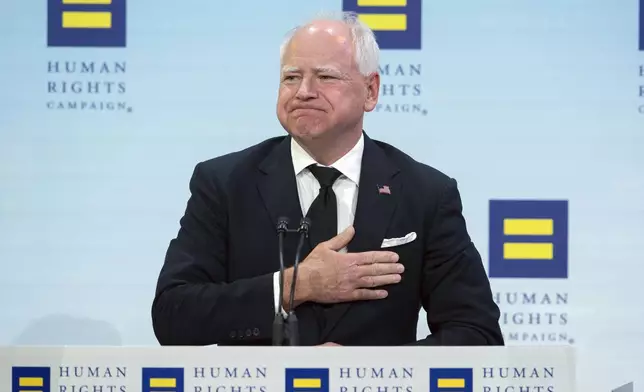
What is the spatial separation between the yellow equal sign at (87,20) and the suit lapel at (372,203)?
4.91 feet

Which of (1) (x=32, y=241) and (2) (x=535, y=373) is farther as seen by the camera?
(1) (x=32, y=241)

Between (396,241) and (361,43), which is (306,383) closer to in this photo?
(396,241)

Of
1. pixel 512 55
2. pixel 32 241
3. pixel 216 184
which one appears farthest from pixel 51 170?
pixel 512 55

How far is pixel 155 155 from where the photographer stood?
3725mm

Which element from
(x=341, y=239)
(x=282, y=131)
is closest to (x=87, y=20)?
(x=282, y=131)

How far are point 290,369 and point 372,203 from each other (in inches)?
33.6

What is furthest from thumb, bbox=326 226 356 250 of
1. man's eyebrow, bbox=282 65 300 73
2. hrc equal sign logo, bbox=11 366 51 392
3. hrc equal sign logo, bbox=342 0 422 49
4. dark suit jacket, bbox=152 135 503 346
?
hrc equal sign logo, bbox=342 0 422 49

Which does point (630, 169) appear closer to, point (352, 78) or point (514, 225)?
point (514, 225)

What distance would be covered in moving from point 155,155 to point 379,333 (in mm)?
1557

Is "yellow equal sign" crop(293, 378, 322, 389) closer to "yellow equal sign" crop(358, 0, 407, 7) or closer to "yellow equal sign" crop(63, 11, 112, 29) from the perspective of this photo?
"yellow equal sign" crop(358, 0, 407, 7)

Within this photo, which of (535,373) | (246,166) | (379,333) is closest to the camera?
(535,373)

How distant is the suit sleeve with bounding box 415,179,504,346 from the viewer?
2510mm

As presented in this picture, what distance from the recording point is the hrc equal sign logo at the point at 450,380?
184 cm

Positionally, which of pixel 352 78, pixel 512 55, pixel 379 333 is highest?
pixel 512 55
